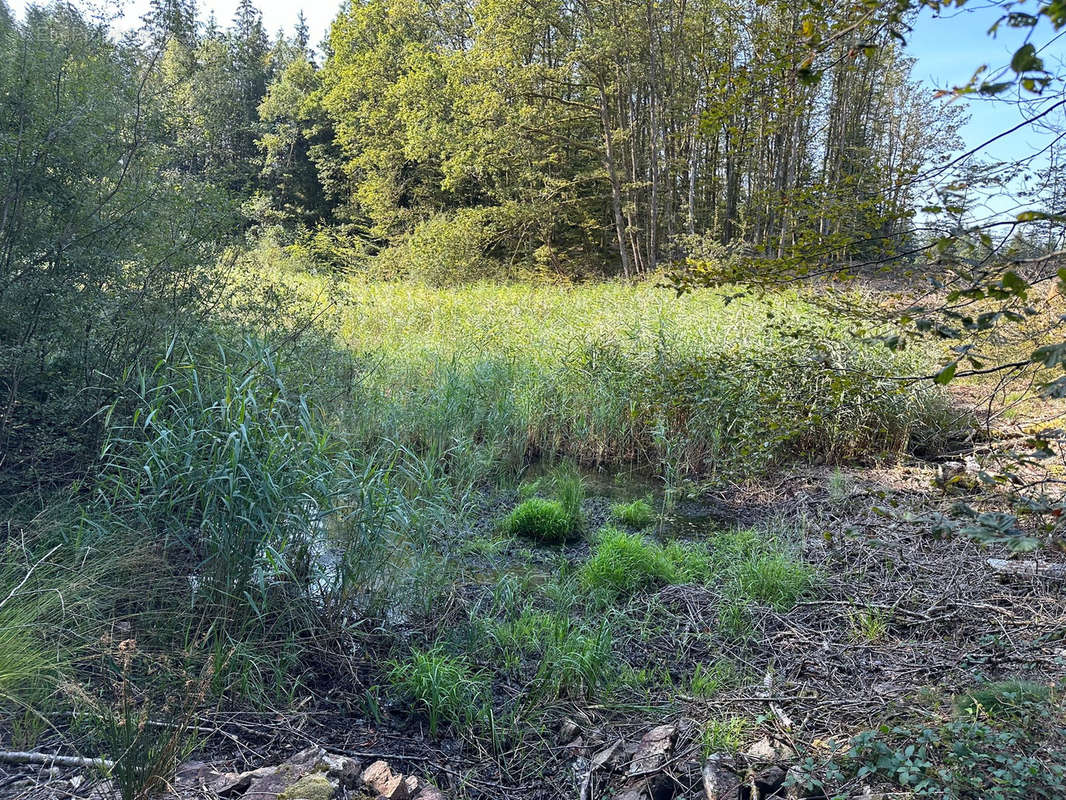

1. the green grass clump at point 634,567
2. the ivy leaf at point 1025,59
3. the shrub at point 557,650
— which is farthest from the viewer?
the green grass clump at point 634,567

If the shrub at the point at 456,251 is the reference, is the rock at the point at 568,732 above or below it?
below

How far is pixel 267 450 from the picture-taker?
123 inches

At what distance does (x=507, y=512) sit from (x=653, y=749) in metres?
3.00

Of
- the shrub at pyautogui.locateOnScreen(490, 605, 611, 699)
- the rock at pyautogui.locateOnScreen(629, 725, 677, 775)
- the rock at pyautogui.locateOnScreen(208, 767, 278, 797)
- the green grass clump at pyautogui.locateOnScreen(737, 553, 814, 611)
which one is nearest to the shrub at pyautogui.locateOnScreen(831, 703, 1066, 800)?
the rock at pyautogui.locateOnScreen(629, 725, 677, 775)

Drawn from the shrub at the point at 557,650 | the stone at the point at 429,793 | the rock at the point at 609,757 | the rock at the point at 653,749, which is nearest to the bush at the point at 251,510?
the shrub at the point at 557,650

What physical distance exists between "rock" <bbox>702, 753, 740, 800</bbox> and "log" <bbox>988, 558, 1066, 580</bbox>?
220cm

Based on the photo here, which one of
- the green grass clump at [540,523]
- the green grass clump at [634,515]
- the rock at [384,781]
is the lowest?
the green grass clump at [634,515]

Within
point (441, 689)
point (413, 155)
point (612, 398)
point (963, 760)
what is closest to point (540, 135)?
point (413, 155)

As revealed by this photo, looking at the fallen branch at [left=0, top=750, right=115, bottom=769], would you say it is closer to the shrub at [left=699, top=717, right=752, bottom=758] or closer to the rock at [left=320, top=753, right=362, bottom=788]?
the rock at [left=320, top=753, right=362, bottom=788]

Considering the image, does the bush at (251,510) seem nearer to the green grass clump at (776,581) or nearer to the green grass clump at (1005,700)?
the green grass clump at (776,581)

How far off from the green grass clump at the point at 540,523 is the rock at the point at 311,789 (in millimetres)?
2891

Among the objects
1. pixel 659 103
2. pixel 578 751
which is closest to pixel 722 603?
pixel 578 751

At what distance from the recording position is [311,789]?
2008 millimetres

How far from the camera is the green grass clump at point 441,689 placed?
2701 millimetres
